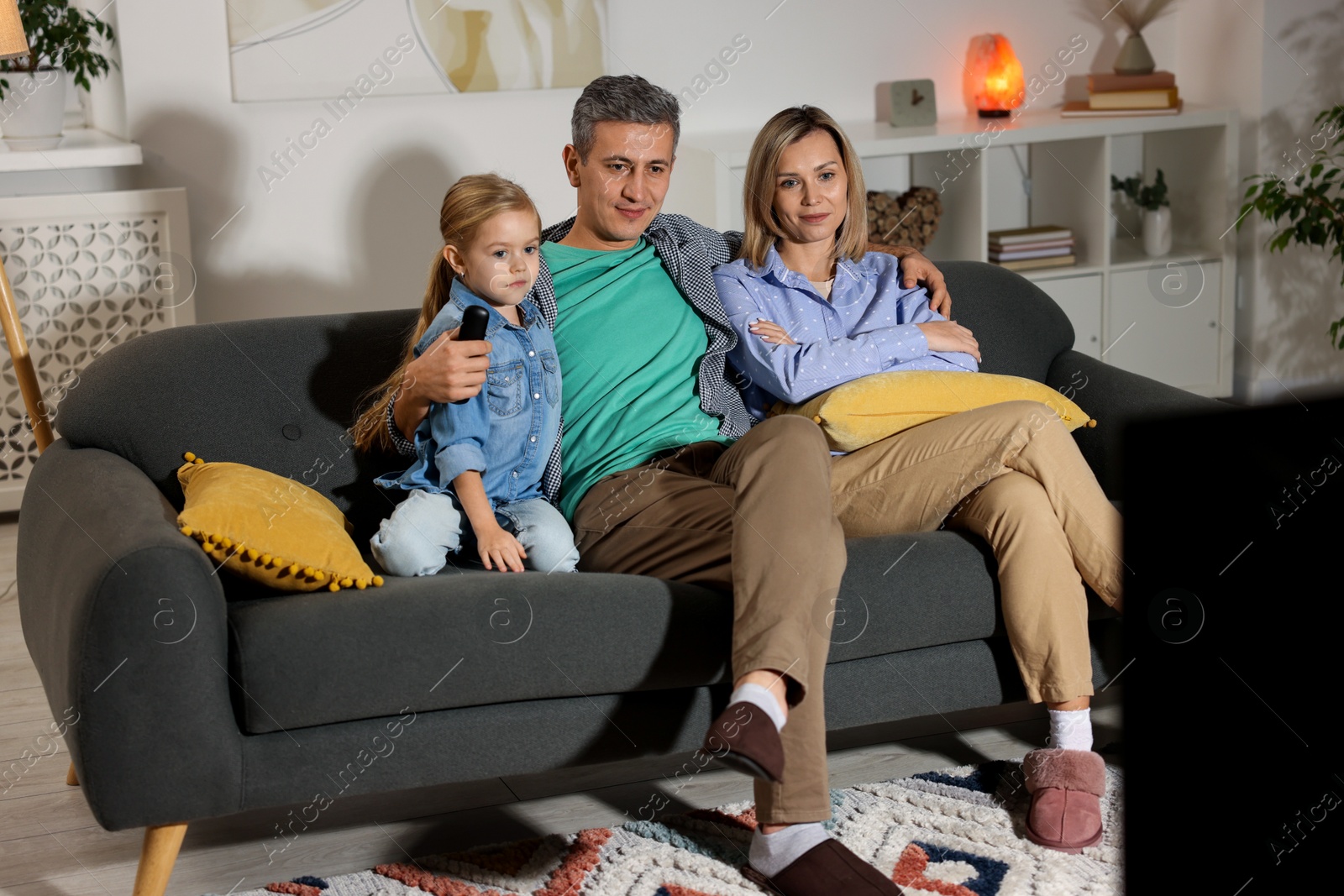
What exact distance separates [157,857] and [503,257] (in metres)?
0.96

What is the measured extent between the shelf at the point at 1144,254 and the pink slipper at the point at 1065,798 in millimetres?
2419

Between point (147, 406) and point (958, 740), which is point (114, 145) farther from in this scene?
point (958, 740)

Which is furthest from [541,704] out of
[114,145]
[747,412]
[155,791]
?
[114,145]

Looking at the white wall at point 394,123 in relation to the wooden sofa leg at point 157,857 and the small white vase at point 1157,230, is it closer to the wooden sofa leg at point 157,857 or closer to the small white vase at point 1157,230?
the small white vase at point 1157,230

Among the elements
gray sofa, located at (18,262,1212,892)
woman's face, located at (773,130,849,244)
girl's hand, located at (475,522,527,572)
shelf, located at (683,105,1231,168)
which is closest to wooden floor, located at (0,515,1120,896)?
gray sofa, located at (18,262,1212,892)

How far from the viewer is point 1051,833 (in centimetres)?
179

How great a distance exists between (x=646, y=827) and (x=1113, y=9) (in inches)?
129

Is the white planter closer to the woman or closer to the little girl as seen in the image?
the little girl

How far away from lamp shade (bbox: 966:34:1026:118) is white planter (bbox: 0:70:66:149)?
2.57 metres

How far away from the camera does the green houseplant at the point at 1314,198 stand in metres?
3.60

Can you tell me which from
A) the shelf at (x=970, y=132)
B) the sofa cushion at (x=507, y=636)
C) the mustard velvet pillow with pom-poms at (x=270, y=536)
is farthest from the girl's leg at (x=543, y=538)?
the shelf at (x=970, y=132)

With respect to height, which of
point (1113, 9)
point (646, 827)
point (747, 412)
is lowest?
point (646, 827)

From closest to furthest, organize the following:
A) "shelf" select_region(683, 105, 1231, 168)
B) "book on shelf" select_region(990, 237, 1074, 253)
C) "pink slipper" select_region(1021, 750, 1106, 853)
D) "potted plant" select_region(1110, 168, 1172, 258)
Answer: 1. "pink slipper" select_region(1021, 750, 1106, 853)
2. "shelf" select_region(683, 105, 1231, 168)
3. "book on shelf" select_region(990, 237, 1074, 253)
4. "potted plant" select_region(1110, 168, 1172, 258)

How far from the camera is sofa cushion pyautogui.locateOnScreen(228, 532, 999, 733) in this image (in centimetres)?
162
